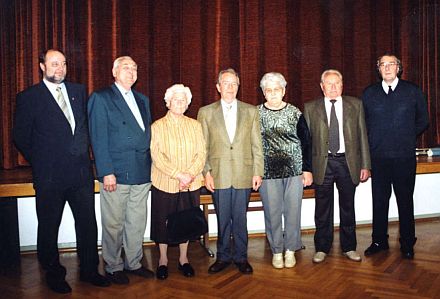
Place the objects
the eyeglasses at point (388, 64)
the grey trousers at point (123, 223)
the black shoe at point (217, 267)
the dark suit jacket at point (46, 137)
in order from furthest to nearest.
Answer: the eyeglasses at point (388, 64) < the black shoe at point (217, 267) < the grey trousers at point (123, 223) < the dark suit jacket at point (46, 137)

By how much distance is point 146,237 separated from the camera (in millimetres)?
4207

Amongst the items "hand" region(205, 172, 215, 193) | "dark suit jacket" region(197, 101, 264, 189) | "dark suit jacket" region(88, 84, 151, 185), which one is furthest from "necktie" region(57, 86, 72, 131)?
"hand" region(205, 172, 215, 193)

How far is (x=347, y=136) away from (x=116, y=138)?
1757 millimetres

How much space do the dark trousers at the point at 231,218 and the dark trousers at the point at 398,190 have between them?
3.87 feet

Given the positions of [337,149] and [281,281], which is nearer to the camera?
[281,281]

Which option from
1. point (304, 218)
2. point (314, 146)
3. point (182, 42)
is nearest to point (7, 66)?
point (182, 42)

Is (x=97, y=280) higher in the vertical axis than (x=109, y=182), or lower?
lower

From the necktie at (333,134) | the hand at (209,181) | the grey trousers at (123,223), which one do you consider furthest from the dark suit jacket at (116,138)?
the necktie at (333,134)

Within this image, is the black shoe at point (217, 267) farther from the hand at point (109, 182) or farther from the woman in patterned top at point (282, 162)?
the hand at point (109, 182)

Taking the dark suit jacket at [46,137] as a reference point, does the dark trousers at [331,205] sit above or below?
below

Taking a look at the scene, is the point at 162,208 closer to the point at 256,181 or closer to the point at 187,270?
the point at 187,270

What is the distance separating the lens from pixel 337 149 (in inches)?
132

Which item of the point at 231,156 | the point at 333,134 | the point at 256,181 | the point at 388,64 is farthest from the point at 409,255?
the point at 231,156

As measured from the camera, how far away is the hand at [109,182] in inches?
114
